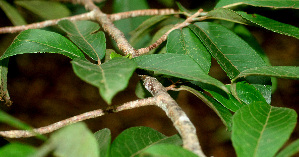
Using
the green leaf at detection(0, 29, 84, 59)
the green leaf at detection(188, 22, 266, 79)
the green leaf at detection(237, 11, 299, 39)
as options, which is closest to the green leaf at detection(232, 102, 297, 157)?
the green leaf at detection(188, 22, 266, 79)

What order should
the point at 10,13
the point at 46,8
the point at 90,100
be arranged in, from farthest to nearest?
the point at 90,100, the point at 46,8, the point at 10,13

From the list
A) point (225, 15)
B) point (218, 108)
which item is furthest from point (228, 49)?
point (218, 108)

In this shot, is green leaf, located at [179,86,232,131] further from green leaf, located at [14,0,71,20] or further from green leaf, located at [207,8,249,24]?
green leaf, located at [14,0,71,20]

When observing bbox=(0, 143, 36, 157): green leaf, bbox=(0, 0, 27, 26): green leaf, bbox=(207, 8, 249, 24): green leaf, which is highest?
bbox=(0, 0, 27, 26): green leaf

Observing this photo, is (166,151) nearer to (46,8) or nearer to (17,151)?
(17,151)

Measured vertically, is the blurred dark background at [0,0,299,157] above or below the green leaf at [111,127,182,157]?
above
